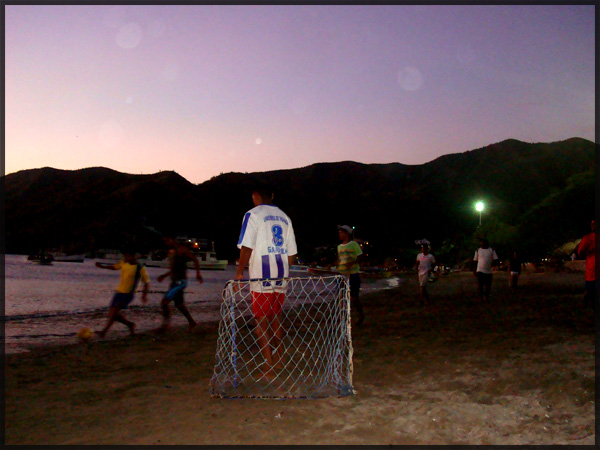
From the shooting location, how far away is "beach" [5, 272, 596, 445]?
3732 mm

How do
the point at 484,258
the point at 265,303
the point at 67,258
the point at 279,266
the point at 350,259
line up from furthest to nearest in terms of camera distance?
the point at 67,258 → the point at 484,258 → the point at 350,259 → the point at 279,266 → the point at 265,303

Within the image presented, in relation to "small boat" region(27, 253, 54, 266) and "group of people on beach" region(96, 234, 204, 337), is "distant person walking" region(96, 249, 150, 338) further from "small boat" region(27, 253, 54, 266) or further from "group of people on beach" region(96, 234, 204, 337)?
"small boat" region(27, 253, 54, 266)

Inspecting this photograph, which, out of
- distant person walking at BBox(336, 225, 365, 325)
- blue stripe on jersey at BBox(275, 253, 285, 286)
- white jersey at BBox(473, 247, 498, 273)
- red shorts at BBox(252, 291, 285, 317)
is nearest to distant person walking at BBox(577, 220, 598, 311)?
white jersey at BBox(473, 247, 498, 273)

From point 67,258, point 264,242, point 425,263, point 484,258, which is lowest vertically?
point 67,258

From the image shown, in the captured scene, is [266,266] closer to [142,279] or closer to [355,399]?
[355,399]

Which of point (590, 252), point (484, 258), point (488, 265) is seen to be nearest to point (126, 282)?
point (590, 252)

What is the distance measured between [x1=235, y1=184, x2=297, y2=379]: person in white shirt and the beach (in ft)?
2.89

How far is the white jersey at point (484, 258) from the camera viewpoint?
48.2 ft

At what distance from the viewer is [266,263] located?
539 centimetres

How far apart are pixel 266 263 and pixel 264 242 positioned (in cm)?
23

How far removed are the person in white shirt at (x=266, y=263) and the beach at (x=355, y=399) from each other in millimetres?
880

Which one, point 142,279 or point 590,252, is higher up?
point 590,252

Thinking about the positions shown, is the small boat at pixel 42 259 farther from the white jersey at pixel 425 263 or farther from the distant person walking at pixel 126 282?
the distant person walking at pixel 126 282

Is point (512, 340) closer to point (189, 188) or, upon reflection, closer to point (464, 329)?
point (464, 329)
